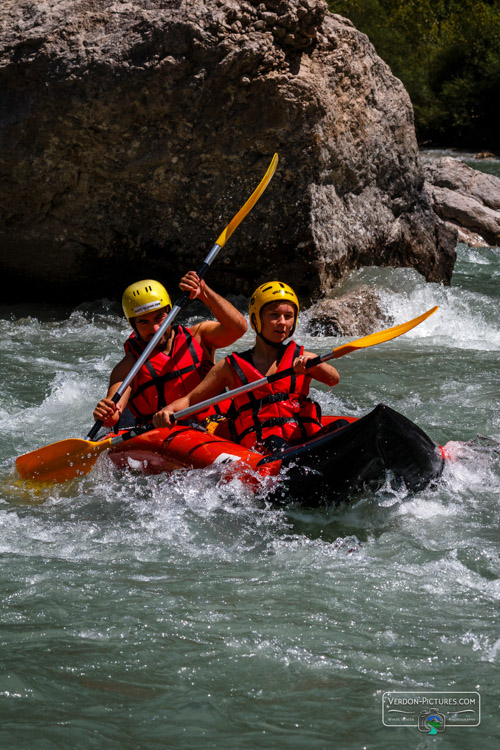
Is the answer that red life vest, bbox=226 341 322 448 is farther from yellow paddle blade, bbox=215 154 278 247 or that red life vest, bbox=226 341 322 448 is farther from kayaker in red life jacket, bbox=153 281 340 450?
yellow paddle blade, bbox=215 154 278 247

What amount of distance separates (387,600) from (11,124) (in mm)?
6150

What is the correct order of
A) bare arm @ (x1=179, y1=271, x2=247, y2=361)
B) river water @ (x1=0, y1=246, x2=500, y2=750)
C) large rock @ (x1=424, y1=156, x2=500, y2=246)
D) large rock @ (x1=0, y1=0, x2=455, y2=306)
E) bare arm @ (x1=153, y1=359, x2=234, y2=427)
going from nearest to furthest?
river water @ (x1=0, y1=246, x2=500, y2=750), bare arm @ (x1=153, y1=359, x2=234, y2=427), bare arm @ (x1=179, y1=271, x2=247, y2=361), large rock @ (x1=0, y1=0, x2=455, y2=306), large rock @ (x1=424, y1=156, x2=500, y2=246)

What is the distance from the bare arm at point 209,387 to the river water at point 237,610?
0.38m

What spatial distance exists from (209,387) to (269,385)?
0.32m

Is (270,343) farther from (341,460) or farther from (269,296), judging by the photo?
(341,460)

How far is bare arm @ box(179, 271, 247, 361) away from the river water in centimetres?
99

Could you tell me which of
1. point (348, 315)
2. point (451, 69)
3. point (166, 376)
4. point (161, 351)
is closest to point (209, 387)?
point (166, 376)

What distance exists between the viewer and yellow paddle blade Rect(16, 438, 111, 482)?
4.66 m

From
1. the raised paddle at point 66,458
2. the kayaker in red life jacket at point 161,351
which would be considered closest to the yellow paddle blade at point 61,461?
the raised paddle at point 66,458

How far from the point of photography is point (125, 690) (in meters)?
2.59

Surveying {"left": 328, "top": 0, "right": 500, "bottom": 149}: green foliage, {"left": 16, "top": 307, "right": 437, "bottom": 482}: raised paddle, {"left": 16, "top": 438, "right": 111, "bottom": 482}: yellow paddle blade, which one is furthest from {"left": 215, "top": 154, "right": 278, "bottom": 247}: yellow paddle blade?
{"left": 328, "top": 0, "right": 500, "bottom": 149}: green foliage

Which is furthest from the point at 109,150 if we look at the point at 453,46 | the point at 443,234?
the point at 453,46

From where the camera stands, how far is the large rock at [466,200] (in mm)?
12547

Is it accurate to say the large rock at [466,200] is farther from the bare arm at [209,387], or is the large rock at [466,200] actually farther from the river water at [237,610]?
the bare arm at [209,387]
